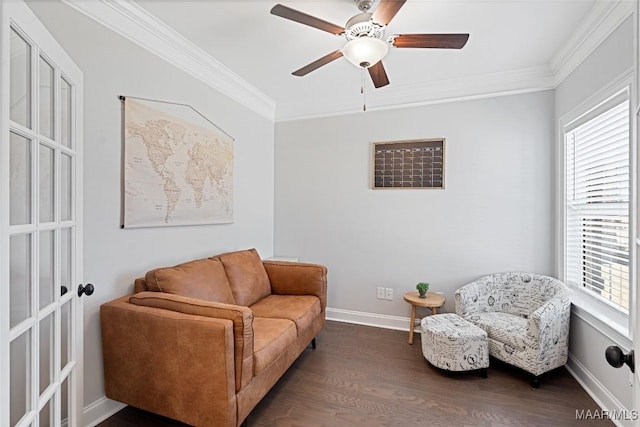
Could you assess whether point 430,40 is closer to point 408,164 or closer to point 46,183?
point 408,164

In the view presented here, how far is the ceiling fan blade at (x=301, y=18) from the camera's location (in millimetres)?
1569

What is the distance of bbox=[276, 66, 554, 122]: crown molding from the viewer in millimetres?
2834

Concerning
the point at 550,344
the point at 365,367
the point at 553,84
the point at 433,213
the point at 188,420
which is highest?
the point at 553,84

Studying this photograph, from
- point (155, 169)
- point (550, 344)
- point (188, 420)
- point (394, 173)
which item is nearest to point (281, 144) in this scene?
point (394, 173)

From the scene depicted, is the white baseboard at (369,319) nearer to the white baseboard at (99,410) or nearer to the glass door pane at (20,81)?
the white baseboard at (99,410)

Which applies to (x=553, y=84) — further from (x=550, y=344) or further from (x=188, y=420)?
(x=188, y=420)

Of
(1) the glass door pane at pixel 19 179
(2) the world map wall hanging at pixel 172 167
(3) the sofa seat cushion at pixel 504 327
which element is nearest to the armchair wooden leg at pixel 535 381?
(3) the sofa seat cushion at pixel 504 327

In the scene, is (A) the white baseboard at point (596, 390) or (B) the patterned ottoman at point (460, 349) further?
(B) the patterned ottoman at point (460, 349)

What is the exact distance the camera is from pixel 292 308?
8.04 feet

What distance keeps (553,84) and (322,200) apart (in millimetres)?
2530

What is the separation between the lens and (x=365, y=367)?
2463 millimetres

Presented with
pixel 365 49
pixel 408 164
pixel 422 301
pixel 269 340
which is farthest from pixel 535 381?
pixel 365 49

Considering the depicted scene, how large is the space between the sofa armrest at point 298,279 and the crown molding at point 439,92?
187 centimetres

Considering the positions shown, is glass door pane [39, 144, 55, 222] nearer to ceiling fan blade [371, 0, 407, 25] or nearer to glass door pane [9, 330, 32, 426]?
glass door pane [9, 330, 32, 426]
